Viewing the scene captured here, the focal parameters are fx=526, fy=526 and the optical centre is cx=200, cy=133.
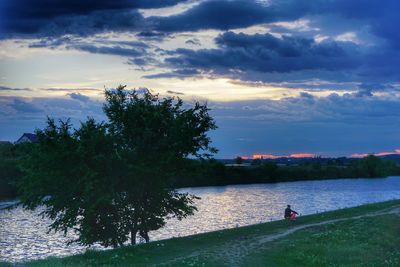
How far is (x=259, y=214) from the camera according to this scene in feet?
203

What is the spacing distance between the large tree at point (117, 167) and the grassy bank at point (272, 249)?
16.5 feet

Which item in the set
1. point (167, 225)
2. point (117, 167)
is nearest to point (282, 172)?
point (167, 225)

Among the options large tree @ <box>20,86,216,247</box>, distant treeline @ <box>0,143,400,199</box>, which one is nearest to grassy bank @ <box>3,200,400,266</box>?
large tree @ <box>20,86,216,247</box>

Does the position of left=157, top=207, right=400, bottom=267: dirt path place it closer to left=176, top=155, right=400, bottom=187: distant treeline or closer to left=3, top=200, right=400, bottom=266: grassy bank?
left=3, top=200, right=400, bottom=266: grassy bank

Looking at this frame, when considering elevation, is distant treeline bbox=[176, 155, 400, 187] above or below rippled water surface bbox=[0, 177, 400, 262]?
above

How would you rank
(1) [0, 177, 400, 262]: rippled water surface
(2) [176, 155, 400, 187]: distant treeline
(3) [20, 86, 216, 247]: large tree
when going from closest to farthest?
(3) [20, 86, 216, 247]: large tree → (1) [0, 177, 400, 262]: rippled water surface → (2) [176, 155, 400, 187]: distant treeline

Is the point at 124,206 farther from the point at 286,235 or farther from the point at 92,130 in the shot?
the point at 286,235

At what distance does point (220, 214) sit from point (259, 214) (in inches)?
184

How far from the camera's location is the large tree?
29.0 m

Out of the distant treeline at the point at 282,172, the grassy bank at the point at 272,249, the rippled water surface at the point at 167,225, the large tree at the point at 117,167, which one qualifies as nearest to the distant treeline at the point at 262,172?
the distant treeline at the point at 282,172

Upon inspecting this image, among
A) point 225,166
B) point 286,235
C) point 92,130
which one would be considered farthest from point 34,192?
point 225,166

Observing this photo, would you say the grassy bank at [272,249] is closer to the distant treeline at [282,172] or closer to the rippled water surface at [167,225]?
the rippled water surface at [167,225]

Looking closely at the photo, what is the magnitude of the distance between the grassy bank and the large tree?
502 cm

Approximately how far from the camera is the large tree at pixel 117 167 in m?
29.0
